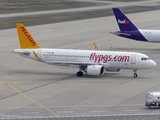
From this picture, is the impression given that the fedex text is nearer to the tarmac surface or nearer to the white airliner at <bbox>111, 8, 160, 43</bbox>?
the tarmac surface

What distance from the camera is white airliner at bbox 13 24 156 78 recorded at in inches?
2226

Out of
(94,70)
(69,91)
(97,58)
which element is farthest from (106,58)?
(69,91)

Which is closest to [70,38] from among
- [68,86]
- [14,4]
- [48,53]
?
[48,53]

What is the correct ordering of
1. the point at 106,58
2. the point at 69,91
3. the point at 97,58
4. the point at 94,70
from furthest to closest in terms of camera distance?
the point at 97,58
the point at 106,58
the point at 94,70
the point at 69,91

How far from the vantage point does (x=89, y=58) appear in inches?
2298

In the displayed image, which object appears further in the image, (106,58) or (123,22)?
(123,22)

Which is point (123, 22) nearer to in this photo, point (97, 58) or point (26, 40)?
point (97, 58)

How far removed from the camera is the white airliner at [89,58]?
5653 cm

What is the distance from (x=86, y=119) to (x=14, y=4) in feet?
493

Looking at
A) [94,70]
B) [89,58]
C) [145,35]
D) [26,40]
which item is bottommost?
[94,70]

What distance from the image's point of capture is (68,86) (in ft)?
172

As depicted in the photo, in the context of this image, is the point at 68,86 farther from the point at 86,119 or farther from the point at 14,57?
the point at 14,57

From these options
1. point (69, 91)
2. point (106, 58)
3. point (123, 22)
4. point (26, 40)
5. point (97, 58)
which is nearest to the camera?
point (69, 91)

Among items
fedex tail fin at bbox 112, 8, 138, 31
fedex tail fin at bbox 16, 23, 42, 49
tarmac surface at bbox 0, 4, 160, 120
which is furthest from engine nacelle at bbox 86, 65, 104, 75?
fedex tail fin at bbox 112, 8, 138, 31
